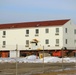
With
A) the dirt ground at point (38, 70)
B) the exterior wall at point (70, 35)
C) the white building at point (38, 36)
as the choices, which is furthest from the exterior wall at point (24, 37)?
the dirt ground at point (38, 70)

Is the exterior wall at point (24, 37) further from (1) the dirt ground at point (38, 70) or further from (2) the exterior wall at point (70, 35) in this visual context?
(1) the dirt ground at point (38, 70)

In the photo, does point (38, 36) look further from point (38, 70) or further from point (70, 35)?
point (38, 70)

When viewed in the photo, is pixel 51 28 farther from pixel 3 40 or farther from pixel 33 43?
pixel 3 40

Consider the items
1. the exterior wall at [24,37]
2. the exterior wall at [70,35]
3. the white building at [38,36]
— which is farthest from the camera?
the exterior wall at [70,35]

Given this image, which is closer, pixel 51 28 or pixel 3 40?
pixel 51 28

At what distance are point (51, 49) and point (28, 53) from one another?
5.32 meters

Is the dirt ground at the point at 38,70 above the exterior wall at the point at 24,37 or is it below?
below

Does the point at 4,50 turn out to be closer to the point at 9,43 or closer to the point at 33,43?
the point at 9,43

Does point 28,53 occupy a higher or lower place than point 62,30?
lower

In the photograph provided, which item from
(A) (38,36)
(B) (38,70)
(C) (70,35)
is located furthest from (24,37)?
(B) (38,70)

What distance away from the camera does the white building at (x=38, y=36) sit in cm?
6681

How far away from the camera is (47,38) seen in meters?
67.9

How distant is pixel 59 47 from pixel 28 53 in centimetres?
722

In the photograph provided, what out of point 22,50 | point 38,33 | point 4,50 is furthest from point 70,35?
point 4,50
